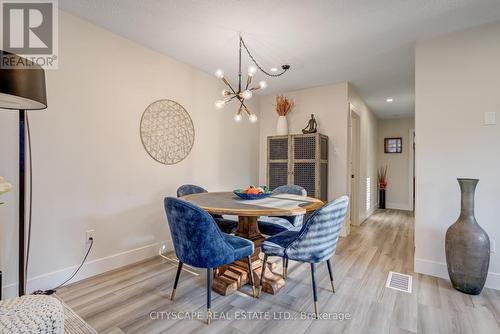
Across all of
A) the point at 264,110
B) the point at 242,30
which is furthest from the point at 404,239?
the point at 242,30

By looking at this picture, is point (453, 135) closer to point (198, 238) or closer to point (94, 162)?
point (198, 238)

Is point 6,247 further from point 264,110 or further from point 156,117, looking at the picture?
point 264,110

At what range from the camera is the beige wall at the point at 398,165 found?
20.4ft

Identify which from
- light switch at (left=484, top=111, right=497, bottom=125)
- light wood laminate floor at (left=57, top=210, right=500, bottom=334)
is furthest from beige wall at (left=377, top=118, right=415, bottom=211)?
light switch at (left=484, top=111, right=497, bottom=125)

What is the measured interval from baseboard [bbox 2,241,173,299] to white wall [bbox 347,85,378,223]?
3634 mm

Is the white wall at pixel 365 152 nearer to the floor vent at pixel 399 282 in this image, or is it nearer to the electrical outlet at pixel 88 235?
the floor vent at pixel 399 282

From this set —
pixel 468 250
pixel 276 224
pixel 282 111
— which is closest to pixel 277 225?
pixel 276 224

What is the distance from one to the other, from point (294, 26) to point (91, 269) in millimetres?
2986

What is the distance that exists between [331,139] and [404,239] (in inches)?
73.5

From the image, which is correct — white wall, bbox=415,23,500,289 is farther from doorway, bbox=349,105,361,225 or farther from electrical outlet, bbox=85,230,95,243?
electrical outlet, bbox=85,230,95,243

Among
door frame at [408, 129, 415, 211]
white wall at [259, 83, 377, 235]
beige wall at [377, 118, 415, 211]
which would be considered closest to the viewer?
white wall at [259, 83, 377, 235]

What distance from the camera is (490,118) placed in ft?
7.26

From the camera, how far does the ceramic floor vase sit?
2.00m

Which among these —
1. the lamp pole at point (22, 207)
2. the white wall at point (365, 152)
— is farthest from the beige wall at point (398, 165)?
the lamp pole at point (22, 207)
